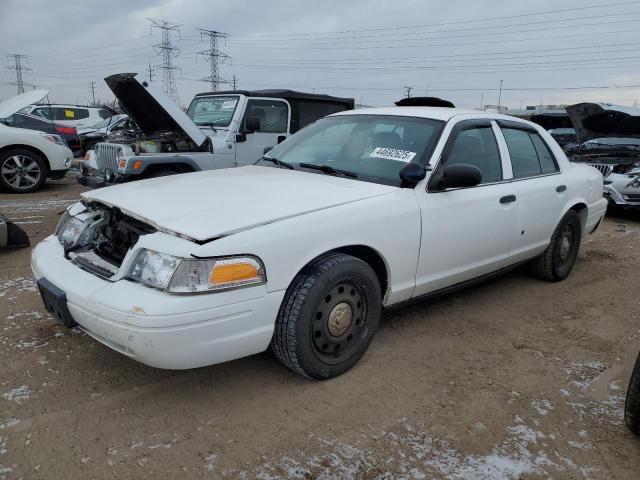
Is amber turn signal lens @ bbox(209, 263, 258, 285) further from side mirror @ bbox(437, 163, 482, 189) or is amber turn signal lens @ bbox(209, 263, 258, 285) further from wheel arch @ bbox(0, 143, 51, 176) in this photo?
wheel arch @ bbox(0, 143, 51, 176)

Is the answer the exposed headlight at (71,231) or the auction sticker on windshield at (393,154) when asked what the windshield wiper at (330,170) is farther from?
the exposed headlight at (71,231)

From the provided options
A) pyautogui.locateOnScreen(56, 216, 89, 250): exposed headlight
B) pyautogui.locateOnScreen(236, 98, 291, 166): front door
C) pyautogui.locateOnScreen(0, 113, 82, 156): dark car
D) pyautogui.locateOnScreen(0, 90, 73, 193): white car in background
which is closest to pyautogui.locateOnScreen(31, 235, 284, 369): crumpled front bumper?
pyautogui.locateOnScreen(56, 216, 89, 250): exposed headlight

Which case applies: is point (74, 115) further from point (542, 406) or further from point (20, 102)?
point (542, 406)

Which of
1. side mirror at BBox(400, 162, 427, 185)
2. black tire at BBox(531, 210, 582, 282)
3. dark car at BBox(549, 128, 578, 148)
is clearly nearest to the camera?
side mirror at BBox(400, 162, 427, 185)

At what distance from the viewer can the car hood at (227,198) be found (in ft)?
8.50

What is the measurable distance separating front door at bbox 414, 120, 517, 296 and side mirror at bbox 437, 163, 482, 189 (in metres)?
0.10

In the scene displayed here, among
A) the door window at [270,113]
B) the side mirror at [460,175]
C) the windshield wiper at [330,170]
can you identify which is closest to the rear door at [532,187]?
the side mirror at [460,175]

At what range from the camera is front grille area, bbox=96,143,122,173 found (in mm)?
7254

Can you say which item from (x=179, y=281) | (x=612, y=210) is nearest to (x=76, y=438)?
(x=179, y=281)

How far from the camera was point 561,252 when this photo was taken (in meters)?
4.88

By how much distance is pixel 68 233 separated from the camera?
10.8 ft

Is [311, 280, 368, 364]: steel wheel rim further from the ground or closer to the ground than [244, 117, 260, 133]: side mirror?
closer to the ground

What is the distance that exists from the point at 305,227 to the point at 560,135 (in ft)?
46.9

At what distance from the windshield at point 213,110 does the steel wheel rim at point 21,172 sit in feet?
10.4
